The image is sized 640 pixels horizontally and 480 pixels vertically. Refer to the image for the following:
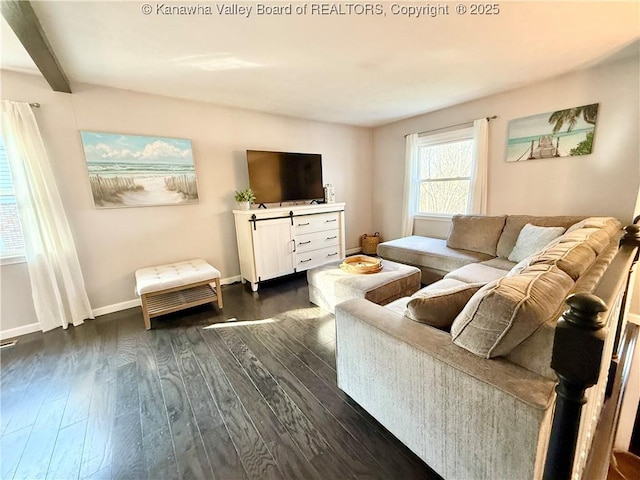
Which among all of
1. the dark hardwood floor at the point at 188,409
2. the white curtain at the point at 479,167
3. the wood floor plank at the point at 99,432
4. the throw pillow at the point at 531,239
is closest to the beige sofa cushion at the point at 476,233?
the throw pillow at the point at 531,239

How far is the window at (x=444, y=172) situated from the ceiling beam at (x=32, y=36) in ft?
13.5

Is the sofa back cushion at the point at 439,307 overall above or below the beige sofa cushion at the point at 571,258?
below

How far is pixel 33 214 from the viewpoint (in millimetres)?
2348

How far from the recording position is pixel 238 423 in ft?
4.79

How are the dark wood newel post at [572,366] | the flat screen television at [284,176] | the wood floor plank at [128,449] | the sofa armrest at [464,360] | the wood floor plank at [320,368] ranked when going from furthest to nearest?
1. the flat screen television at [284,176]
2. the wood floor plank at [320,368]
3. the wood floor plank at [128,449]
4. the sofa armrest at [464,360]
5. the dark wood newel post at [572,366]

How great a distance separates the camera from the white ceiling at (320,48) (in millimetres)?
1678

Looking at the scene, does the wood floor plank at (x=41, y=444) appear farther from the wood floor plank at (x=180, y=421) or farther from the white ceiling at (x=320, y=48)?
the white ceiling at (x=320, y=48)

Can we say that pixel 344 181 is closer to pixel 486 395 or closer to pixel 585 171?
pixel 585 171

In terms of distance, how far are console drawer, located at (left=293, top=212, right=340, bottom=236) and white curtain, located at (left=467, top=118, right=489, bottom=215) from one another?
1862mm

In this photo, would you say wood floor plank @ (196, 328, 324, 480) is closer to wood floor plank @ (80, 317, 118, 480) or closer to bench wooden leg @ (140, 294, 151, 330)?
wood floor plank @ (80, 317, 118, 480)

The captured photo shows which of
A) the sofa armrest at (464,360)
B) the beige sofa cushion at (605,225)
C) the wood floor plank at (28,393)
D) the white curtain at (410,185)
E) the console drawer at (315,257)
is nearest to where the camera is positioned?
the sofa armrest at (464,360)

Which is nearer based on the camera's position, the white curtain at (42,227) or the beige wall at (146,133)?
the white curtain at (42,227)

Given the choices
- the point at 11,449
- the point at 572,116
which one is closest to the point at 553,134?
the point at 572,116

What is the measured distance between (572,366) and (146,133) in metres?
3.68
